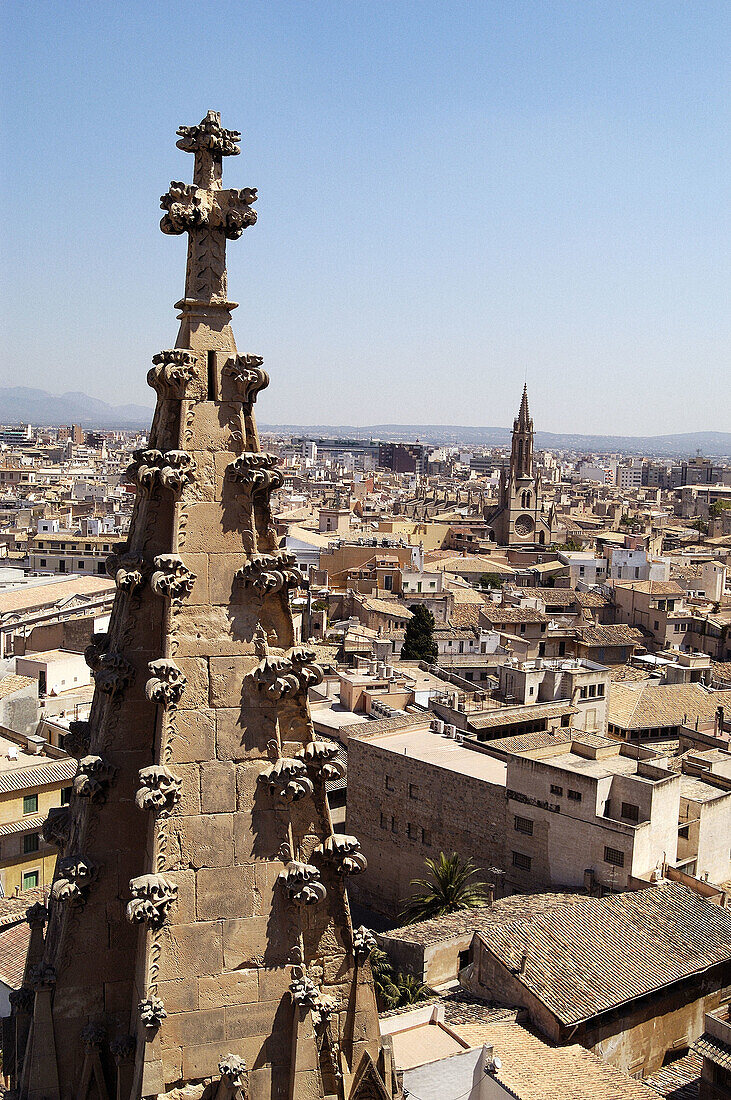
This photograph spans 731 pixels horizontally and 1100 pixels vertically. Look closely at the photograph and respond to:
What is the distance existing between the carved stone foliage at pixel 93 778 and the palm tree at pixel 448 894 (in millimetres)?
20740

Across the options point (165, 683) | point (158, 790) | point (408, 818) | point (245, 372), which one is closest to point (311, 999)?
point (158, 790)

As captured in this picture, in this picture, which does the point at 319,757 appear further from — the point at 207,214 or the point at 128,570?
the point at 207,214

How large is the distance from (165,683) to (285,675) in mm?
552

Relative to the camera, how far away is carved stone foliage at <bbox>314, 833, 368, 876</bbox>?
495 centimetres

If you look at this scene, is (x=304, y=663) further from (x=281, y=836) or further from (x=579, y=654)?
(x=579, y=654)

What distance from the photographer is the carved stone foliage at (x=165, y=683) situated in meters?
4.69

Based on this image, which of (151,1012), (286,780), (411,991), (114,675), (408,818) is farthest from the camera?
(408,818)

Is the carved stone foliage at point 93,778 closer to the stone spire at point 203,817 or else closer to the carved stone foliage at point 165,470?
the stone spire at point 203,817

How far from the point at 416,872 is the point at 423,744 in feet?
12.4

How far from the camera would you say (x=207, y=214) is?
16.8 ft

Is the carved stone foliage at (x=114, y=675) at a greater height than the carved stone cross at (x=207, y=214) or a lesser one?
lesser

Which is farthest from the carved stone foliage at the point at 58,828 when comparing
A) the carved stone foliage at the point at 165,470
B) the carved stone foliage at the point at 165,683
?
the carved stone foliage at the point at 165,470

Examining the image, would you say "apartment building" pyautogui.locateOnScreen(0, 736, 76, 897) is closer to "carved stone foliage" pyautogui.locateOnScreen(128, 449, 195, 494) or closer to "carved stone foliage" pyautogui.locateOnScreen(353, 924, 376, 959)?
"carved stone foliage" pyautogui.locateOnScreen(353, 924, 376, 959)

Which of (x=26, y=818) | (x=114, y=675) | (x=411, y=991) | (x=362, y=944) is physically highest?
(x=114, y=675)
